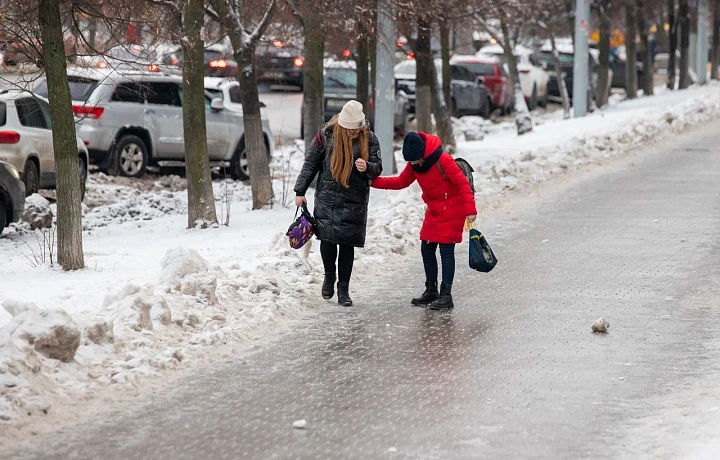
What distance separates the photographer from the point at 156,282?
8414 mm

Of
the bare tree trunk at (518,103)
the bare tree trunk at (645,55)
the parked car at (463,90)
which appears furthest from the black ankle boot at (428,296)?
the bare tree trunk at (645,55)

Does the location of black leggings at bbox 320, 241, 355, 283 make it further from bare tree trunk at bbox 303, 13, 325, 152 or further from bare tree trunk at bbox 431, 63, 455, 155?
bare tree trunk at bbox 431, 63, 455, 155

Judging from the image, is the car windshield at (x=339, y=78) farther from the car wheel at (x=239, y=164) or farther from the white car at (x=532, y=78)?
the white car at (x=532, y=78)

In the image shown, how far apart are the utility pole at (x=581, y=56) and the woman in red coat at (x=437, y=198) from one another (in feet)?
59.1

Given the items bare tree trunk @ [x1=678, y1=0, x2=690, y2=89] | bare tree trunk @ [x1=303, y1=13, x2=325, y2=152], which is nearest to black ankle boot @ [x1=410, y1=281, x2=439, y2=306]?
bare tree trunk @ [x1=303, y1=13, x2=325, y2=152]

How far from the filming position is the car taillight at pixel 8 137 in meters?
14.3

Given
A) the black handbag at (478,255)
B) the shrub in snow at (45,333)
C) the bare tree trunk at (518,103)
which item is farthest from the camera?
the bare tree trunk at (518,103)

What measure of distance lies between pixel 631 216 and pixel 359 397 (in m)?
7.76

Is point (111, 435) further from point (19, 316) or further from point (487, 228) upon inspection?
point (487, 228)

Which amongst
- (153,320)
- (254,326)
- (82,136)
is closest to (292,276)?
(254,326)

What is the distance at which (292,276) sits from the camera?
9.20 metres

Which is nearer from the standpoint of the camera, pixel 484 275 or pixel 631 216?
pixel 484 275

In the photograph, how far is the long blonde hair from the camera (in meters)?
8.27

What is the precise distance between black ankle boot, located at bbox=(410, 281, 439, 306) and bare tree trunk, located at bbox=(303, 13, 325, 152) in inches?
231
